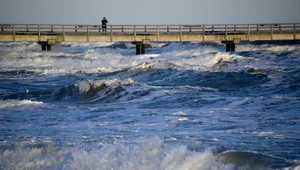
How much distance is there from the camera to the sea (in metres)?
11.7

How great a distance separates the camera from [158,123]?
16.1m

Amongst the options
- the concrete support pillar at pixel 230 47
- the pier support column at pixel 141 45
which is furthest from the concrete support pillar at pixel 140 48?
the concrete support pillar at pixel 230 47

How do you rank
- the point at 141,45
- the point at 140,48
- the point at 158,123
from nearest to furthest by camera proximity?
1. the point at 158,123
2. the point at 141,45
3. the point at 140,48

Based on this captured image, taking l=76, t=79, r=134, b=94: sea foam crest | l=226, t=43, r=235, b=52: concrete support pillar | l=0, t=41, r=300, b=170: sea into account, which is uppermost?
l=226, t=43, r=235, b=52: concrete support pillar

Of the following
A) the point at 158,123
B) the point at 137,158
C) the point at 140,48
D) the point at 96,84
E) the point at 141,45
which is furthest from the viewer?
the point at 140,48

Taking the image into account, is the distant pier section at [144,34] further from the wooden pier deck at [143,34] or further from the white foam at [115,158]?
the white foam at [115,158]

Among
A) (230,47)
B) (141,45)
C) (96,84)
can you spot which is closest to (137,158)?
(96,84)

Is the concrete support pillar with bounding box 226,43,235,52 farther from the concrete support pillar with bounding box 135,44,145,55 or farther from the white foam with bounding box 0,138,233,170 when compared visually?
the white foam with bounding box 0,138,233,170

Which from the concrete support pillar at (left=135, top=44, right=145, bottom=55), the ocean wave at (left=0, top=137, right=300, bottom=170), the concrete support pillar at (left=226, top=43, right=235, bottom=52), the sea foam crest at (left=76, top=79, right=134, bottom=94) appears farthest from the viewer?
the concrete support pillar at (left=135, top=44, right=145, bottom=55)

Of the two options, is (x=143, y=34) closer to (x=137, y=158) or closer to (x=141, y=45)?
(x=141, y=45)

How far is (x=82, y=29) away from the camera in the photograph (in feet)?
139

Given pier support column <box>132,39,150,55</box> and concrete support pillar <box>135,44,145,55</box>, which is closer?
pier support column <box>132,39,150,55</box>

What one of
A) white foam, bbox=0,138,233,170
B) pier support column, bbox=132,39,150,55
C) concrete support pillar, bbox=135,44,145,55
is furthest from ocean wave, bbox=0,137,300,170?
concrete support pillar, bbox=135,44,145,55

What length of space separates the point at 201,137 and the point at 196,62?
26994mm
